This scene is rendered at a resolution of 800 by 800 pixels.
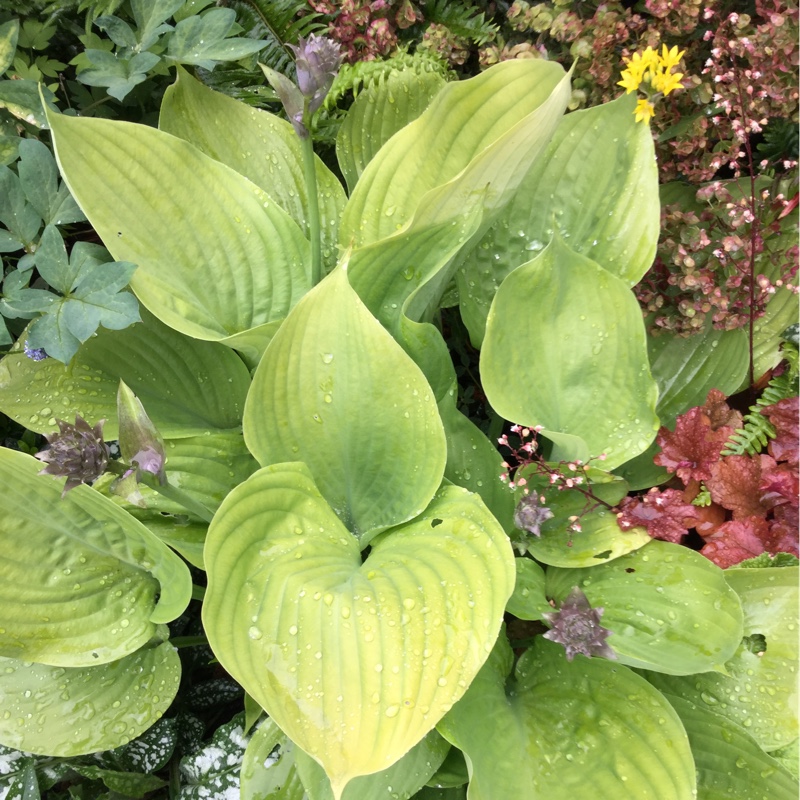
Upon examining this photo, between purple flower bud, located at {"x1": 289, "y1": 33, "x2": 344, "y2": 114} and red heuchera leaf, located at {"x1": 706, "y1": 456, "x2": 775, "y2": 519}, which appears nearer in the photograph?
purple flower bud, located at {"x1": 289, "y1": 33, "x2": 344, "y2": 114}

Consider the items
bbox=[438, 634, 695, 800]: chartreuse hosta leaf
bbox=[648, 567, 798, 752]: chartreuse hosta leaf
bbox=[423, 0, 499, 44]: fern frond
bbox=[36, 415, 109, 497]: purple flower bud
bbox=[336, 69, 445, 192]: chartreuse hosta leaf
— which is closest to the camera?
bbox=[36, 415, 109, 497]: purple flower bud

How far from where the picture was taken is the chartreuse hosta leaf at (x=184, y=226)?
3.01 feet

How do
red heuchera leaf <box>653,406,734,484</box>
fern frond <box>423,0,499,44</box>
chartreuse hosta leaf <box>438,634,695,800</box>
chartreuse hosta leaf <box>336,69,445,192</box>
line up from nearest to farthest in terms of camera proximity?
chartreuse hosta leaf <box>438,634,695,800</box>
red heuchera leaf <box>653,406,734,484</box>
chartreuse hosta leaf <box>336,69,445,192</box>
fern frond <box>423,0,499,44</box>

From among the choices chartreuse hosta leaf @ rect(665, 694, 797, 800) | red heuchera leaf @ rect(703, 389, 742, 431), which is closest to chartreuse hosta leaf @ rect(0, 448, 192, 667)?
chartreuse hosta leaf @ rect(665, 694, 797, 800)

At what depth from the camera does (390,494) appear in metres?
0.95

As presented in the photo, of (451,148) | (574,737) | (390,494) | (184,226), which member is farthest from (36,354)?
(574,737)

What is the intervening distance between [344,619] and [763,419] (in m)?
0.80

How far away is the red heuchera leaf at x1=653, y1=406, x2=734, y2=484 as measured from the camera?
3.44ft

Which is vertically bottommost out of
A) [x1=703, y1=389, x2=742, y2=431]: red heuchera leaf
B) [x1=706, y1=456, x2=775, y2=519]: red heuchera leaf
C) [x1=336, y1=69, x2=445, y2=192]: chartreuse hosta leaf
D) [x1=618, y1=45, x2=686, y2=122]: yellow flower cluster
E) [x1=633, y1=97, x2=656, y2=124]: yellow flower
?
[x1=706, y1=456, x2=775, y2=519]: red heuchera leaf

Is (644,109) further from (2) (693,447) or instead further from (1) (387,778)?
(1) (387,778)

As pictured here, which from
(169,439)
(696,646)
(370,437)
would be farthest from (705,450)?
(169,439)

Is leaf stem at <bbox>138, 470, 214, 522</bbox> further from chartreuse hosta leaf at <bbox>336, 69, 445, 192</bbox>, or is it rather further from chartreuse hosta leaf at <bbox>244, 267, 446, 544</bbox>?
chartreuse hosta leaf at <bbox>336, 69, 445, 192</bbox>

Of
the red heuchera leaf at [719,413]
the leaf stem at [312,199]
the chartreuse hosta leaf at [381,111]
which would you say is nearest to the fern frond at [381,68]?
the chartreuse hosta leaf at [381,111]

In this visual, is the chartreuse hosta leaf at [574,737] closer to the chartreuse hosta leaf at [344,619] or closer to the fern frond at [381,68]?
the chartreuse hosta leaf at [344,619]
